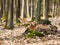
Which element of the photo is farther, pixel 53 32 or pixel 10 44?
pixel 53 32

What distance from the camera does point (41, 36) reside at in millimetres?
13047

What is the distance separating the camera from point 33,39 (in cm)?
1205

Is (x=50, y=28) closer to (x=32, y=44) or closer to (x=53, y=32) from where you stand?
(x=53, y=32)

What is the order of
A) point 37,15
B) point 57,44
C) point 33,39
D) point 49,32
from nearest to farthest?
point 57,44 < point 33,39 < point 49,32 < point 37,15

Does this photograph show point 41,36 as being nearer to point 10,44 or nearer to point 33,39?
point 33,39

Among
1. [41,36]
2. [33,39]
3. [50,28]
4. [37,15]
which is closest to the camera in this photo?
[33,39]

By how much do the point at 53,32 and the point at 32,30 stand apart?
199 cm

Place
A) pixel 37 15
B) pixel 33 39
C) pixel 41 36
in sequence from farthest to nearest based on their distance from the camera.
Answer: pixel 37 15 → pixel 41 36 → pixel 33 39

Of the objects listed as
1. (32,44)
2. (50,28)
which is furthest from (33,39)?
(50,28)

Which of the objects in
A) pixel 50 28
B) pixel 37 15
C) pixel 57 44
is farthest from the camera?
pixel 37 15

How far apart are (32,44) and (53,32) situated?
4470 mm

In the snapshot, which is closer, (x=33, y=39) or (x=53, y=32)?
(x=33, y=39)

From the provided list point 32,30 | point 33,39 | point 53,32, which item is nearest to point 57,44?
point 33,39

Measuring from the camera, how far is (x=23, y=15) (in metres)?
31.7
